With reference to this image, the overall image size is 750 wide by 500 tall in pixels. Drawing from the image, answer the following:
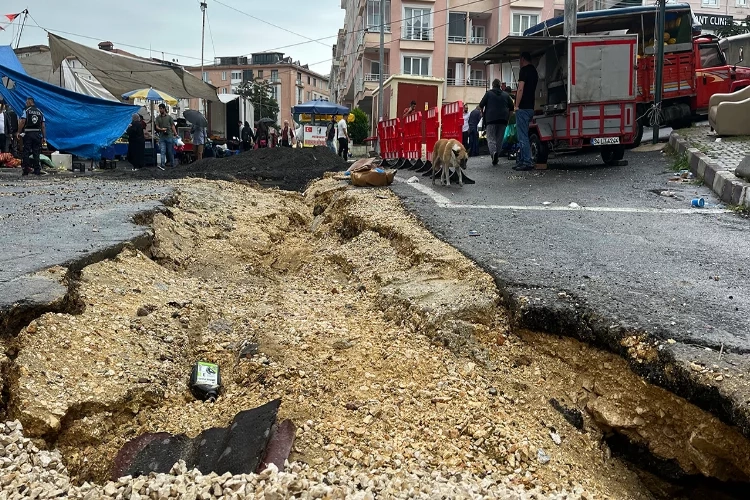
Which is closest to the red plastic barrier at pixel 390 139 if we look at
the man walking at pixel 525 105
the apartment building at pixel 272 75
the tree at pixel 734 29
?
the man walking at pixel 525 105

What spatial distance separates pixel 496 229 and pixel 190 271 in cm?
262

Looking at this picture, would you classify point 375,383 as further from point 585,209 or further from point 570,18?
point 570,18

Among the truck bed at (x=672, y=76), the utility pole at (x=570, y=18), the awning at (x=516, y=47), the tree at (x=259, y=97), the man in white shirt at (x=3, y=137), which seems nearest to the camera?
the awning at (x=516, y=47)

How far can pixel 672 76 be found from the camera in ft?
49.7

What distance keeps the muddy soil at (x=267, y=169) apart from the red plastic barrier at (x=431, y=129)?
2.59 m

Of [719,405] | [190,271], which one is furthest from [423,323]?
[190,271]

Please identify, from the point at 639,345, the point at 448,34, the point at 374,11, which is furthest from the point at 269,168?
the point at 374,11

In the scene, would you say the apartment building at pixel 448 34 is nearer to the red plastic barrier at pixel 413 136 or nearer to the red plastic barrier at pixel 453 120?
the red plastic barrier at pixel 413 136

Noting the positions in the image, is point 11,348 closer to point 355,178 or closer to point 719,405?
point 719,405

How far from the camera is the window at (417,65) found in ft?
133

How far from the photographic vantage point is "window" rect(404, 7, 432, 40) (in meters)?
39.9

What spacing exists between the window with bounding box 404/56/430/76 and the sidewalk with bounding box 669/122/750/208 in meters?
27.4

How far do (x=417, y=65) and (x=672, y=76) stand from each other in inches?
1073

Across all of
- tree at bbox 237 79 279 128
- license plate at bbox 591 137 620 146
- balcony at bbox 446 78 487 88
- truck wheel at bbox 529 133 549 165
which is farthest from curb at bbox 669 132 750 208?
tree at bbox 237 79 279 128
